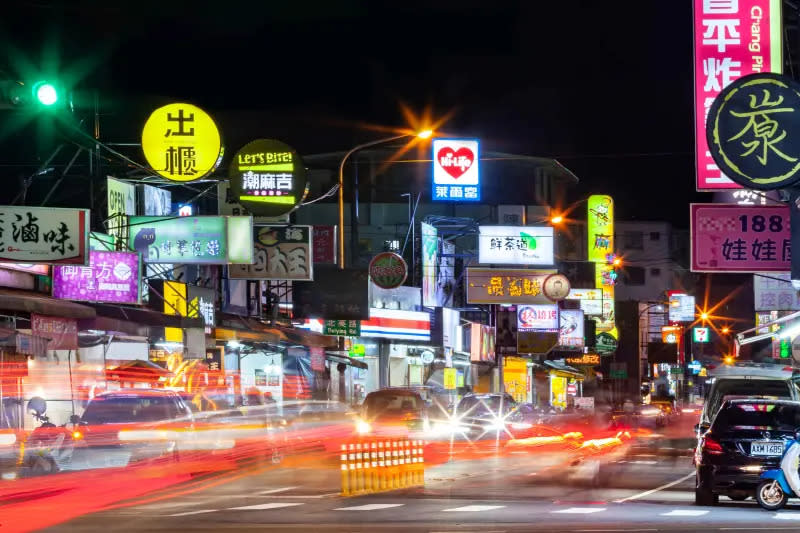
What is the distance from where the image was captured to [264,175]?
27.8 meters

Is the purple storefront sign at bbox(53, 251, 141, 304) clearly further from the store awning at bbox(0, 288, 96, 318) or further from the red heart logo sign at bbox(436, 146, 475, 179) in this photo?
the red heart logo sign at bbox(436, 146, 475, 179)

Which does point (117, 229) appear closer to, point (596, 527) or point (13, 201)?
point (13, 201)

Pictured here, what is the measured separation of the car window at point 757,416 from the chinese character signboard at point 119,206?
17762 millimetres

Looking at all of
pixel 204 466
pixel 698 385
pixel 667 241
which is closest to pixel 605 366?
pixel 667 241

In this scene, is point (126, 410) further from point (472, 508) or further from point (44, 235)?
point (472, 508)

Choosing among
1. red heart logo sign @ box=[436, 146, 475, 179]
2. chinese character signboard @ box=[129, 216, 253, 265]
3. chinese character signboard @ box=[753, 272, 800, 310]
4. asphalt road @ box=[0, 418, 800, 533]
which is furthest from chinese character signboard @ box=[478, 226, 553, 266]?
asphalt road @ box=[0, 418, 800, 533]

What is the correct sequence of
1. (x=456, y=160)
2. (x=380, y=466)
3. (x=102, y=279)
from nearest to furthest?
(x=380, y=466)
(x=102, y=279)
(x=456, y=160)

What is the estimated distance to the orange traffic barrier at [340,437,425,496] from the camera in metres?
19.3

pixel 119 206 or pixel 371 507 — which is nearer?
pixel 371 507

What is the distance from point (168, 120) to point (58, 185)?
6717mm

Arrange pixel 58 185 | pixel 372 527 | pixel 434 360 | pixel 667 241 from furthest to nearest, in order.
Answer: pixel 667 241, pixel 434 360, pixel 58 185, pixel 372 527

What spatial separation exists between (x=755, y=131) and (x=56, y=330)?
15148mm

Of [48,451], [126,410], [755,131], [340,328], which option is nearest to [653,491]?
[755,131]

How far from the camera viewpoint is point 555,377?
97500 mm
